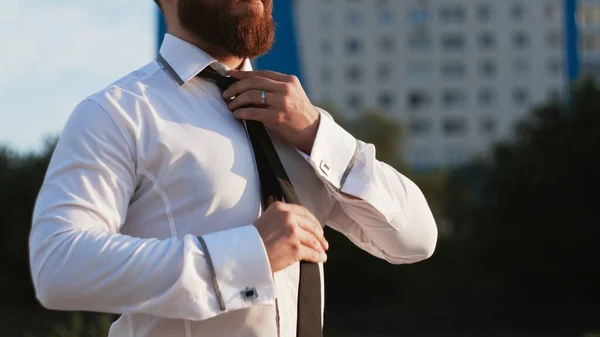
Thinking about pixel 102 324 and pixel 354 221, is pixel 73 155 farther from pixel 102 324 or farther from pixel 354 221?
pixel 102 324

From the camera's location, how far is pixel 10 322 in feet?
87.4

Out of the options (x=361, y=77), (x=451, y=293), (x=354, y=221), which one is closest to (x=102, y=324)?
(x=354, y=221)

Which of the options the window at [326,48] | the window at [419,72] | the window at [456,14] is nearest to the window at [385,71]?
the window at [419,72]

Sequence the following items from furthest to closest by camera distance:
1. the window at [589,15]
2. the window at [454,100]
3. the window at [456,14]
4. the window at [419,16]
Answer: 1. the window at [454,100]
2. the window at [419,16]
3. the window at [456,14]
4. the window at [589,15]

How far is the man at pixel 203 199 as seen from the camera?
1746 mm

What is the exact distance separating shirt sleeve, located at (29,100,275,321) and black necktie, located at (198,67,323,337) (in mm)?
145

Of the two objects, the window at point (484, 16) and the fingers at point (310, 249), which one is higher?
the fingers at point (310, 249)

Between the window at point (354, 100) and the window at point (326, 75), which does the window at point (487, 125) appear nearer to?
the window at point (354, 100)

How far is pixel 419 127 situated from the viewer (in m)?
83.3

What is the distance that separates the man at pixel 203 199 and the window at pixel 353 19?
8184cm

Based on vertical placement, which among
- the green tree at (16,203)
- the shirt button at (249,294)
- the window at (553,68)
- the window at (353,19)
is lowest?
the window at (553,68)

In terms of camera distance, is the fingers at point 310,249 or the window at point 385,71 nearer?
the fingers at point 310,249

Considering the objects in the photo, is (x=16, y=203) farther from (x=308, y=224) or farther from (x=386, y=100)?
(x=386, y=100)

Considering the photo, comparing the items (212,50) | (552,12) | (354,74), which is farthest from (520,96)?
(212,50)
